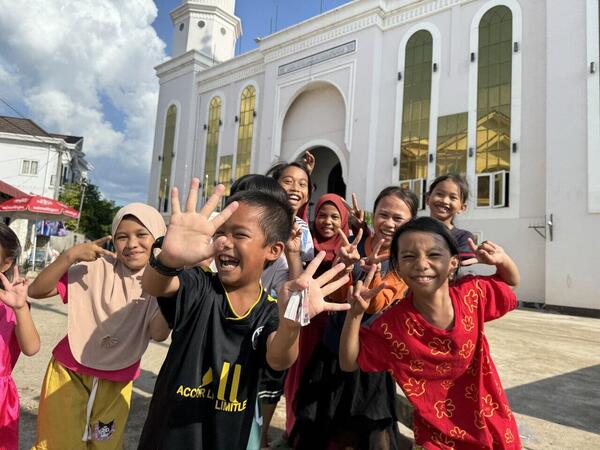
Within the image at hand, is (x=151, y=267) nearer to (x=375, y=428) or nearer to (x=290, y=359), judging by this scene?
(x=290, y=359)

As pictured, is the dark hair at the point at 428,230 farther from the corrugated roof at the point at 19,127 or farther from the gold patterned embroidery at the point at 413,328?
the corrugated roof at the point at 19,127

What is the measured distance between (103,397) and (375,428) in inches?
45.1

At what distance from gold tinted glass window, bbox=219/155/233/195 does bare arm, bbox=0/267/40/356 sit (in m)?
16.9

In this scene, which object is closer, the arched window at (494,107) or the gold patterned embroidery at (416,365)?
the gold patterned embroidery at (416,365)

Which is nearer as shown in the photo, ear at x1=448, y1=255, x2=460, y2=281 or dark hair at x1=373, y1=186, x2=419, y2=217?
ear at x1=448, y1=255, x2=460, y2=281

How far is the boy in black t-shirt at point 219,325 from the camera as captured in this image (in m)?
1.16

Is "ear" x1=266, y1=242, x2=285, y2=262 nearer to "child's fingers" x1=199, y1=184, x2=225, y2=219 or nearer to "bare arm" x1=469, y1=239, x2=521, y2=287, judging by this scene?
"child's fingers" x1=199, y1=184, x2=225, y2=219

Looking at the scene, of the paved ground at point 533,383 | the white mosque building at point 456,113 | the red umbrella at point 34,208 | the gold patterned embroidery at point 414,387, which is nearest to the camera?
the gold patterned embroidery at point 414,387

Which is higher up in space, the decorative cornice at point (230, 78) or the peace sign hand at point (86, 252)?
the decorative cornice at point (230, 78)

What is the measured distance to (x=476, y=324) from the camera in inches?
58.2

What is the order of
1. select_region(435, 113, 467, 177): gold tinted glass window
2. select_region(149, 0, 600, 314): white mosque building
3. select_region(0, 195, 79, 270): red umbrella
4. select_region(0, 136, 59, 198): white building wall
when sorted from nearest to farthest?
select_region(0, 195, 79, 270): red umbrella → select_region(149, 0, 600, 314): white mosque building → select_region(435, 113, 467, 177): gold tinted glass window → select_region(0, 136, 59, 198): white building wall

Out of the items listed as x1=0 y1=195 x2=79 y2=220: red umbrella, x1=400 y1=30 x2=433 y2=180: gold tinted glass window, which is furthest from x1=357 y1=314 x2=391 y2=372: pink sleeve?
x1=400 y1=30 x2=433 y2=180: gold tinted glass window

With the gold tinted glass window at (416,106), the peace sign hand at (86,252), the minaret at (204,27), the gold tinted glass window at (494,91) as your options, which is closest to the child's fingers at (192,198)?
the peace sign hand at (86,252)

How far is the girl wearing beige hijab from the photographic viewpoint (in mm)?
1586
